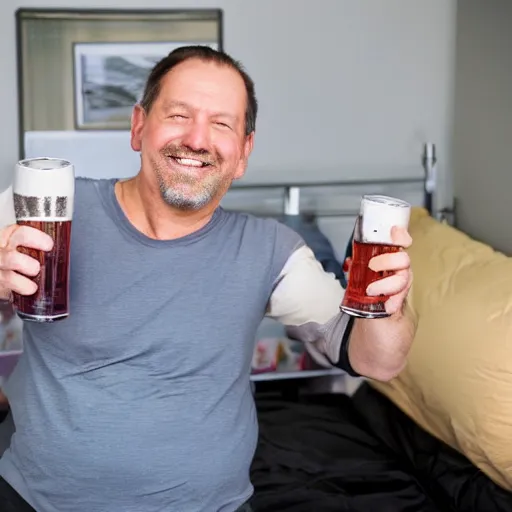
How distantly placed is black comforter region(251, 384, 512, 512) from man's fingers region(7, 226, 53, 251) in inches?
36.6

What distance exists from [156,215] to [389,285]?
0.45 meters

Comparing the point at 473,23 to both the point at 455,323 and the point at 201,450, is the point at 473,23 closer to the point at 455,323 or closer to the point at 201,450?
the point at 455,323

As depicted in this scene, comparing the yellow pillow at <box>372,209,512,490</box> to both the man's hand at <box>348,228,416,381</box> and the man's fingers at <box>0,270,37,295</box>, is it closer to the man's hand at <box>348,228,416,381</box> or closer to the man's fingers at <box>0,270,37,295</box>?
the man's hand at <box>348,228,416,381</box>

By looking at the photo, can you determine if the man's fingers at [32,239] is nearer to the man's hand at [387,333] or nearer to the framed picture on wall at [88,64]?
the man's hand at [387,333]

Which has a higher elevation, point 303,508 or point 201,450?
point 201,450

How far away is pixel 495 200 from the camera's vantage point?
252 cm

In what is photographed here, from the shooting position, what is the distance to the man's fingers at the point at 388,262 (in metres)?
1.27

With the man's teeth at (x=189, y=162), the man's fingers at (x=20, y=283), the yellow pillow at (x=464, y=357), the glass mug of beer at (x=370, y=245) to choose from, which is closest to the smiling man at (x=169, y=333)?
the man's teeth at (x=189, y=162)

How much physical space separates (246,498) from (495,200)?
52.6 inches

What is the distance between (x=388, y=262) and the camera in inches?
49.8

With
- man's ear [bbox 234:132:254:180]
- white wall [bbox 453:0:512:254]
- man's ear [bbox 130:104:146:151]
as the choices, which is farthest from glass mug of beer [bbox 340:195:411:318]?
white wall [bbox 453:0:512:254]

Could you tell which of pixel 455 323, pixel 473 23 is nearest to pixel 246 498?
pixel 455 323

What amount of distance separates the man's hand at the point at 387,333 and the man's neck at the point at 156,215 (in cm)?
33

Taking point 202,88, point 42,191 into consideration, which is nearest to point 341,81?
point 202,88
